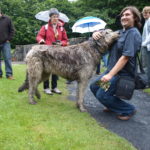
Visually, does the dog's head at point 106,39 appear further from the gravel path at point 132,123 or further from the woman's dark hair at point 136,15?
the gravel path at point 132,123

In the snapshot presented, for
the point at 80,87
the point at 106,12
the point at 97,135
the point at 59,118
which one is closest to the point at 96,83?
the point at 80,87

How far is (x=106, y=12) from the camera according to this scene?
1046 inches

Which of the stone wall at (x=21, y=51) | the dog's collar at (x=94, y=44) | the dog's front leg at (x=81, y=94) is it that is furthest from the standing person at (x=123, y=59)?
the stone wall at (x=21, y=51)

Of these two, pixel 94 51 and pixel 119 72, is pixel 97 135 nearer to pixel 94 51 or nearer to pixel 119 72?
pixel 119 72

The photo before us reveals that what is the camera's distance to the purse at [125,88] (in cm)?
554

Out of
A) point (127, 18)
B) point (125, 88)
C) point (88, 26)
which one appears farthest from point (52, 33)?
point (88, 26)

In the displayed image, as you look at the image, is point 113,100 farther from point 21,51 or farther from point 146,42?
point 21,51

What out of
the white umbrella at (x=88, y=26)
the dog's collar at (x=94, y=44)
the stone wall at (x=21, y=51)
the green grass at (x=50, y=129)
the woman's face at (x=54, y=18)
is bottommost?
the stone wall at (x=21, y=51)

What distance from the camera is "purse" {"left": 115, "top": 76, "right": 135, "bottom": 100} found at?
5.54 metres

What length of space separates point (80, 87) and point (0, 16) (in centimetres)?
517

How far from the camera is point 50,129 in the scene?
5.02m

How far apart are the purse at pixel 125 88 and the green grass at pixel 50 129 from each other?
739 millimetres

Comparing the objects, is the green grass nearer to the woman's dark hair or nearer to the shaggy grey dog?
the shaggy grey dog

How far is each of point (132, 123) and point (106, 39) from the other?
1.81 m
